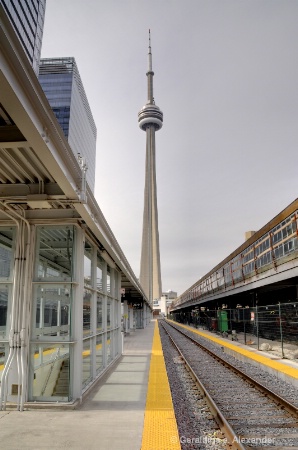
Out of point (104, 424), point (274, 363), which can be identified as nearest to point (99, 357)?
point (104, 424)

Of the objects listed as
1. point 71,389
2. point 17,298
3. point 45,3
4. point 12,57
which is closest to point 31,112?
point 12,57

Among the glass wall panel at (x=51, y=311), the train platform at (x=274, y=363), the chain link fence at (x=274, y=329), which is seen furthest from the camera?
the chain link fence at (x=274, y=329)

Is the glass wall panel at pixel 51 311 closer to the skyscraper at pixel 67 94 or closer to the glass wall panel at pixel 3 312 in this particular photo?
the glass wall panel at pixel 3 312

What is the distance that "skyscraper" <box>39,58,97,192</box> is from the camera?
116m

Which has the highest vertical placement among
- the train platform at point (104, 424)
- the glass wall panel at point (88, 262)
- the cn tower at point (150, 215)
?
the cn tower at point (150, 215)

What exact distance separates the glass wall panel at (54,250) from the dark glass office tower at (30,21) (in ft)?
206

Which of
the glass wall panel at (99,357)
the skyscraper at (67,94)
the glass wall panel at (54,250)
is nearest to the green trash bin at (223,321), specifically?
the glass wall panel at (99,357)

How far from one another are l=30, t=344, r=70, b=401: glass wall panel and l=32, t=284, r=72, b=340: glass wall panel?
0.33 meters

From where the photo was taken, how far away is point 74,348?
684 centimetres

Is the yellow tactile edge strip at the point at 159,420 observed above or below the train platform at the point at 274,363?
above

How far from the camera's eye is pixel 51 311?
8273 millimetres

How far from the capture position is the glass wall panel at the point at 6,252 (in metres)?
7.26

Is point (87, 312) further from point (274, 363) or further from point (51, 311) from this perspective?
point (274, 363)

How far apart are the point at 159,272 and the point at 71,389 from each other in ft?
488
